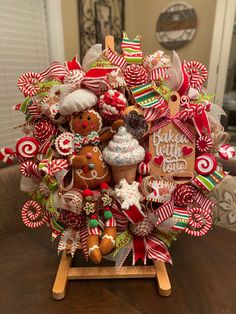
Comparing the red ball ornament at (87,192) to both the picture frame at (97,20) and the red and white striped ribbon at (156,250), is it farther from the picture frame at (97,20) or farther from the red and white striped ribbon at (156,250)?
the picture frame at (97,20)

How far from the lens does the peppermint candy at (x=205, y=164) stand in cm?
53

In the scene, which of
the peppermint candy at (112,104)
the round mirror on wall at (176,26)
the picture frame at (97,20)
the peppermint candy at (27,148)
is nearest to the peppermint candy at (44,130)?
the peppermint candy at (27,148)

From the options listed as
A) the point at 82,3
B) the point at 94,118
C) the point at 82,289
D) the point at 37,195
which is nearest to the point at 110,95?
the point at 94,118

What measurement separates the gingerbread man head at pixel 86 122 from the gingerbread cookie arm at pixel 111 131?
2 centimetres

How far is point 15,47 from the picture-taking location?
1.46 m

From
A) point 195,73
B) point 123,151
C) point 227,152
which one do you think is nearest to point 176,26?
point 195,73

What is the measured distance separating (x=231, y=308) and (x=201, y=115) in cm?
41

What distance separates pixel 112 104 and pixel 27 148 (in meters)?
0.21

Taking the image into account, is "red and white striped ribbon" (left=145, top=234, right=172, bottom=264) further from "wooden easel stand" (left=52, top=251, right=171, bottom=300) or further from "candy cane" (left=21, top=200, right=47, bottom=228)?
"candy cane" (left=21, top=200, right=47, bottom=228)

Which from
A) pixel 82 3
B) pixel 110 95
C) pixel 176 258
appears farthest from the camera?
pixel 82 3

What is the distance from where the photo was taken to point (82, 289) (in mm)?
592

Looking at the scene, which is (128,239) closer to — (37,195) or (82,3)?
(37,195)

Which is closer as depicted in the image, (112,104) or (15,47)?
(112,104)

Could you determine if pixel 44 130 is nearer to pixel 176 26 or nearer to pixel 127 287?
pixel 127 287
